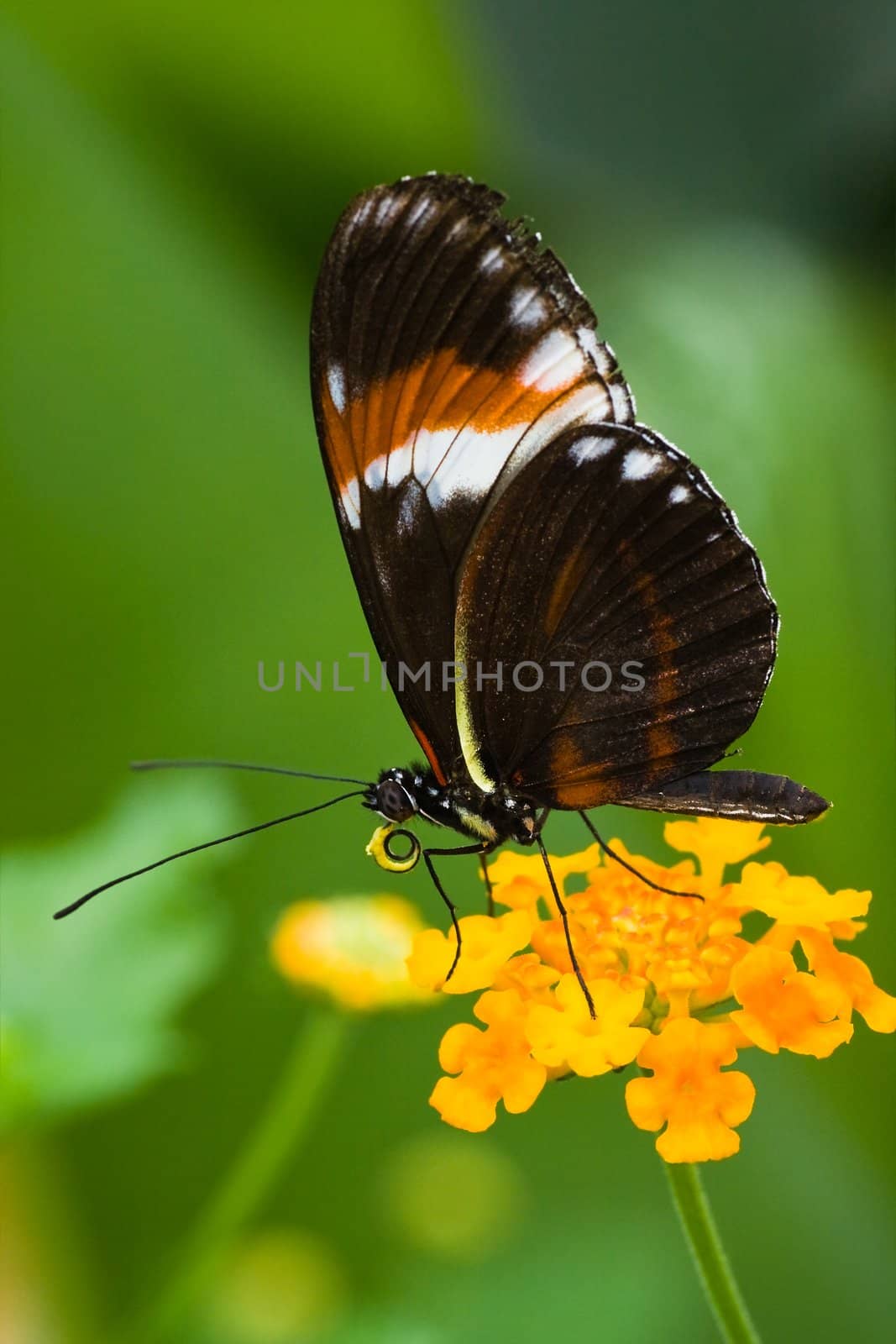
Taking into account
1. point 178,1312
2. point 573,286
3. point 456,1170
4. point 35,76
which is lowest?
point 456,1170

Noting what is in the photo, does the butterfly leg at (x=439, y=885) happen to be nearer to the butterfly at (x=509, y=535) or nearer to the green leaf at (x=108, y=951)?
the butterfly at (x=509, y=535)

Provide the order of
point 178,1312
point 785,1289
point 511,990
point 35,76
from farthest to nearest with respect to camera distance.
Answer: point 35,76
point 785,1289
point 178,1312
point 511,990

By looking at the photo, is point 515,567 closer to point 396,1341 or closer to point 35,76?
point 396,1341

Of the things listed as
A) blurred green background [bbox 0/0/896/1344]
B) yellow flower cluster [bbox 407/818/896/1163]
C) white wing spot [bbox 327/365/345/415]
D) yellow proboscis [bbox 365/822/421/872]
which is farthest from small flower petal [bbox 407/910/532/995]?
blurred green background [bbox 0/0/896/1344]

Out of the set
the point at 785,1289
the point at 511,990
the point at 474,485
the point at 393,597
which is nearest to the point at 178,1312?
the point at 511,990

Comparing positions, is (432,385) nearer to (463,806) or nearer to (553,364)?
(553,364)

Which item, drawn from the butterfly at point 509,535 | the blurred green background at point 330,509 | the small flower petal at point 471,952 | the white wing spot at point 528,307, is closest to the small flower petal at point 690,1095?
the small flower petal at point 471,952
